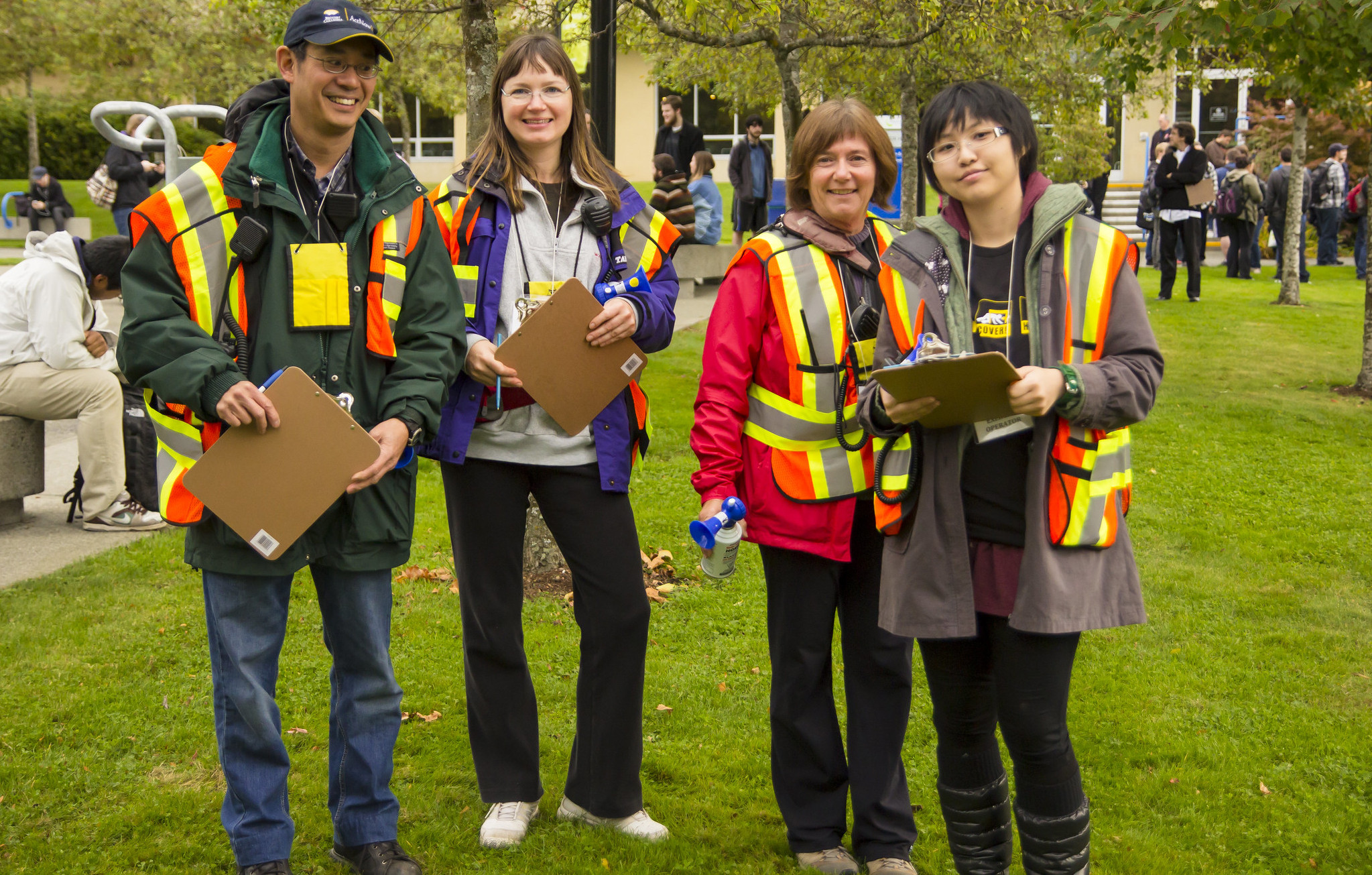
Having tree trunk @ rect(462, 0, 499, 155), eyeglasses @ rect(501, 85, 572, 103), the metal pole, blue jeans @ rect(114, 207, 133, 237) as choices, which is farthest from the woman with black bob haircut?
blue jeans @ rect(114, 207, 133, 237)

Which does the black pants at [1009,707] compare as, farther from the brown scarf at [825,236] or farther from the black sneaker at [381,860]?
the black sneaker at [381,860]

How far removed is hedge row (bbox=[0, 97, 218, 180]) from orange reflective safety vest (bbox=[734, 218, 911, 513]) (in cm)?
3115

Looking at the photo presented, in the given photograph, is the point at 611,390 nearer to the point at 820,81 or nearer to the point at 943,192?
the point at 943,192

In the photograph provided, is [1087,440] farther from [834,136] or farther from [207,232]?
[207,232]

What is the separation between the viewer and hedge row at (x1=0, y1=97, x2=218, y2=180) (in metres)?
31.1

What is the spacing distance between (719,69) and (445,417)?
1086 centimetres

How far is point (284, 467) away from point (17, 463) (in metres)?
4.68

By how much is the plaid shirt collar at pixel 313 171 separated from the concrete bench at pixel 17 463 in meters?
4.54

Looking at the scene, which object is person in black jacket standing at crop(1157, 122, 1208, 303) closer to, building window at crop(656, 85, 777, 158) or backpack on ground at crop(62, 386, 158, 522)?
backpack on ground at crop(62, 386, 158, 522)

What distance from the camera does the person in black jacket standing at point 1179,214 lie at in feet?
51.3

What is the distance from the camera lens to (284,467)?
295 centimetres

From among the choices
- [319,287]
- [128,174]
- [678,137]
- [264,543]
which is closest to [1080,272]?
[319,287]

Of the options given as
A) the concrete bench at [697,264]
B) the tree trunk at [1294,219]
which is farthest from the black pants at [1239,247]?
the concrete bench at [697,264]

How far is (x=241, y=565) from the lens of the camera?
9.94 feet
